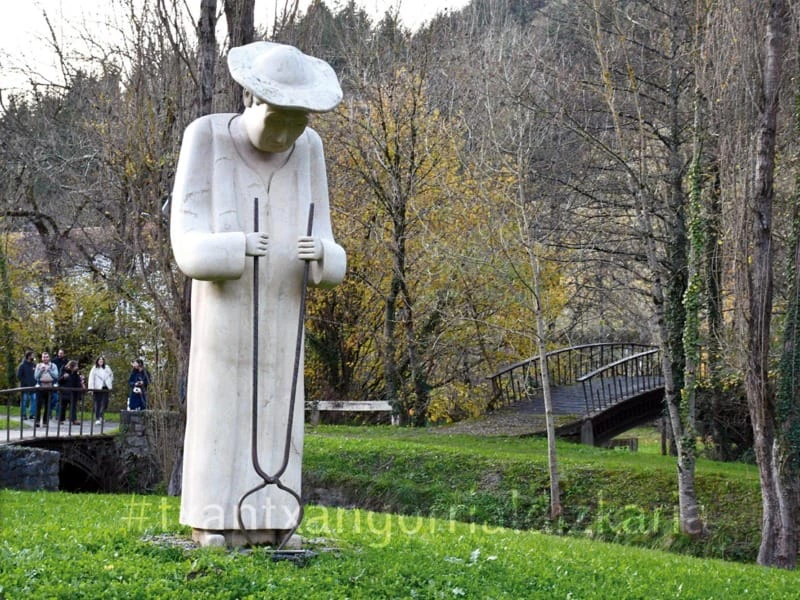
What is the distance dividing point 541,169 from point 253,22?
27.0 ft

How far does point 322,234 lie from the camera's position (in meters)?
7.07

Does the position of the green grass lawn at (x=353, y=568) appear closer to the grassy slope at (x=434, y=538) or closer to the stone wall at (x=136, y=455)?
the grassy slope at (x=434, y=538)

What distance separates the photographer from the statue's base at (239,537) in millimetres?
6664

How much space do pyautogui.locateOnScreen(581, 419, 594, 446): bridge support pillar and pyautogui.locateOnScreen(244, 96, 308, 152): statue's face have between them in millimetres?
17369

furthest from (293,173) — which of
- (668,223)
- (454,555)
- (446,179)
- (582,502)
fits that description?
(446,179)

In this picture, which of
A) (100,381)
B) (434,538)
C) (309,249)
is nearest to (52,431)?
(100,381)

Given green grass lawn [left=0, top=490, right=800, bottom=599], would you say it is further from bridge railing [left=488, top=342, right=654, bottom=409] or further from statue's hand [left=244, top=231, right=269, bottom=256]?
bridge railing [left=488, top=342, right=654, bottom=409]

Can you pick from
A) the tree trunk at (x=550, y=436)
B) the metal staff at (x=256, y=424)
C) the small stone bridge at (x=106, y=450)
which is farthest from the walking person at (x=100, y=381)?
the metal staff at (x=256, y=424)

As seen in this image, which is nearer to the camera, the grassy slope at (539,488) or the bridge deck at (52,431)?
the grassy slope at (539,488)

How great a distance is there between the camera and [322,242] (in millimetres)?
6824

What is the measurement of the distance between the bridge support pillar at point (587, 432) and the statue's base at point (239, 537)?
17.1m

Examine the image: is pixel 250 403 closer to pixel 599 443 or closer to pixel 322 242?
pixel 322 242

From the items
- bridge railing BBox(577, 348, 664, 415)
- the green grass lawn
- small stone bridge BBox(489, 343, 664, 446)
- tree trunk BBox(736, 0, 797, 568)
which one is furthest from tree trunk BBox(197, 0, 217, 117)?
bridge railing BBox(577, 348, 664, 415)

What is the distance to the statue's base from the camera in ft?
21.9
